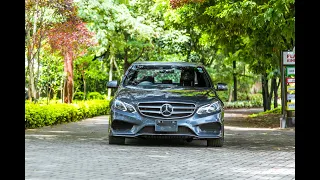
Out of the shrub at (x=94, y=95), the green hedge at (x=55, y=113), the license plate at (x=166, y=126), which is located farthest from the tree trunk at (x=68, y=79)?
the license plate at (x=166, y=126)

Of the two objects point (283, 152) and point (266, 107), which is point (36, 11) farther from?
point (266, 107)

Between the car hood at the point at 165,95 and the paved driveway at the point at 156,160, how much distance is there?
910mm

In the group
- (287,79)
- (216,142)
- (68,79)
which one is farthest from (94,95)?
(216,142)

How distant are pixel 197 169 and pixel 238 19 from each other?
11.7 meters

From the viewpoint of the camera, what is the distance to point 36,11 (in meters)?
19.5

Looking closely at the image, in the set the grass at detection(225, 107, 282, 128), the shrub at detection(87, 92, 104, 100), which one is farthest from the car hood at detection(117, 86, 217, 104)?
the shrub at detection(87, 92, 104, 100)

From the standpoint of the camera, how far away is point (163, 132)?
1106 cm

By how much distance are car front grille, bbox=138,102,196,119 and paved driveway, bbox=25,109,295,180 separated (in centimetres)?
63

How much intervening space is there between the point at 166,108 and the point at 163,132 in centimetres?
45

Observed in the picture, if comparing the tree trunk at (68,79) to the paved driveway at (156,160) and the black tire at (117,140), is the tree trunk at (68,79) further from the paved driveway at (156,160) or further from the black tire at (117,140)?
the black tire at (117,140)

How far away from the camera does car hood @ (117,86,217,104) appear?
11211 millimetres

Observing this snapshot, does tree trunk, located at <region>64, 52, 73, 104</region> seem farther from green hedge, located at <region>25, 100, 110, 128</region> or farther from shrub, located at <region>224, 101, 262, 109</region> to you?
shrub, located at <region>224, 101, 262, 109</region>

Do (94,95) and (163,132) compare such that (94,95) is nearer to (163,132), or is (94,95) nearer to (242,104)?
(242,104)
